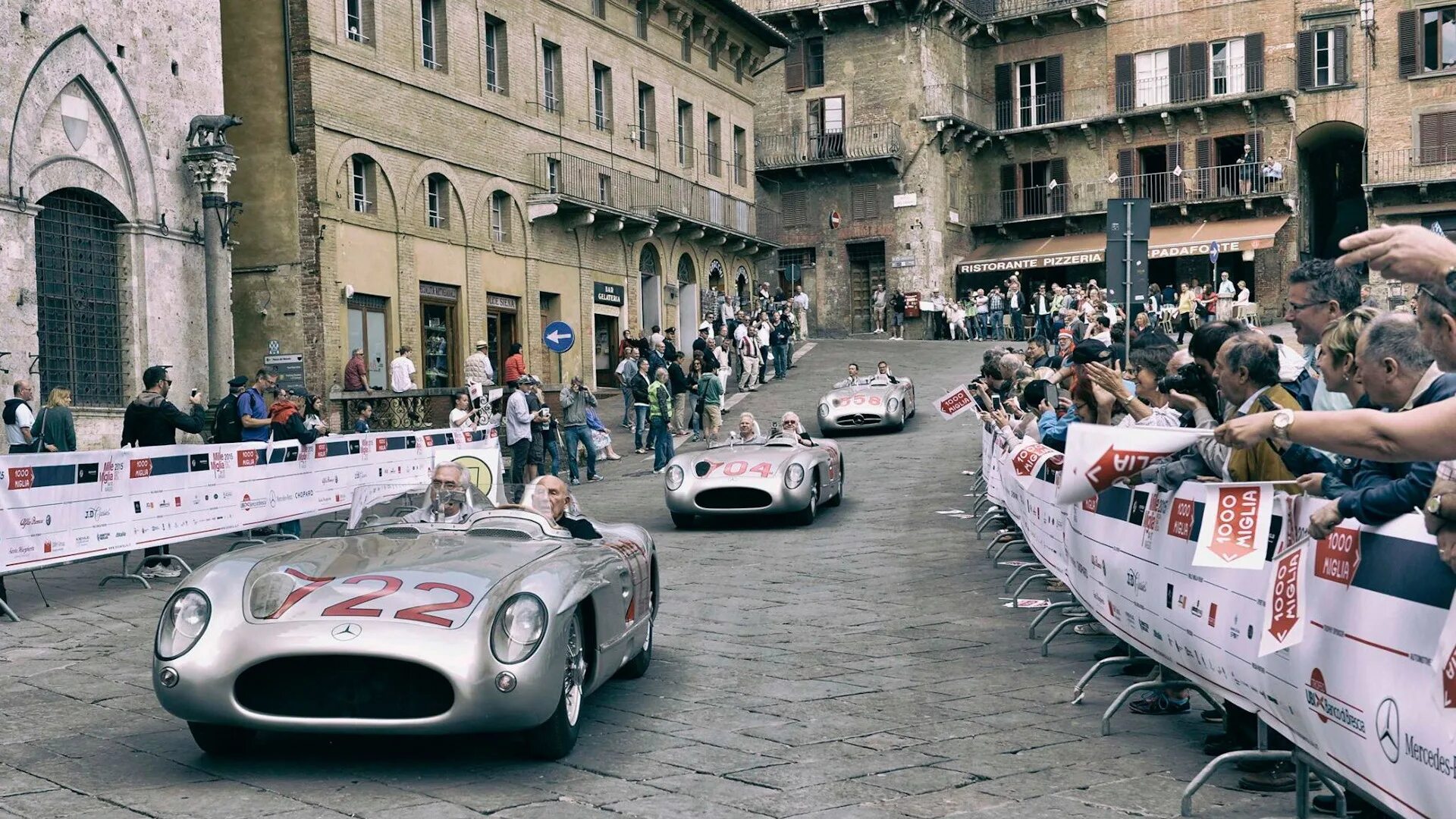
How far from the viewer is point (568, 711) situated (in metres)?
6.08

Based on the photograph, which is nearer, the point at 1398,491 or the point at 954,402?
the point at 1398,491

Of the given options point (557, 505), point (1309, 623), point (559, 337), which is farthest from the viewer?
point (559, 337)

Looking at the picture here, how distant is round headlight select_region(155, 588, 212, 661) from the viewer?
5789 mm

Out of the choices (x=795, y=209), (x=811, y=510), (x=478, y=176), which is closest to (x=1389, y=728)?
(x=811, y=510)

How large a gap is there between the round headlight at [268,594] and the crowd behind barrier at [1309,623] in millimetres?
3363

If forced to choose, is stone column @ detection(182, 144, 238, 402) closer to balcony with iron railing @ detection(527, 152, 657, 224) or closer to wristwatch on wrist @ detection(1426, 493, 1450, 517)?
balcony with iron railing @ detection(527, 152, 657, 224)

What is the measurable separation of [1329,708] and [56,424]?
13.5 meters

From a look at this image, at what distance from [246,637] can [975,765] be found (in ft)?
9.41

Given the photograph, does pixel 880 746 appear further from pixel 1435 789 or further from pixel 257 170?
pixel 257 170

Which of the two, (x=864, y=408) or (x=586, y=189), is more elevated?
(x=586, y=189)

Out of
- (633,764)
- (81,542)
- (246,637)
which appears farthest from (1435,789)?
(81,542)

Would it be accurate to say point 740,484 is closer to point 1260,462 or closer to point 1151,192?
point 1260,462

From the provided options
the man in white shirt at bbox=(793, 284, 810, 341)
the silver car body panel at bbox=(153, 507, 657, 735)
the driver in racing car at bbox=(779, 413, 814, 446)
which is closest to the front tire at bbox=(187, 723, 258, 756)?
the silver car body panel at bbox=(153, 507, 657, 735)

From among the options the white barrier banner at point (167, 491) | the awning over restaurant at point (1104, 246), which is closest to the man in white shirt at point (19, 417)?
the white barrier banner at point (167, 491)
